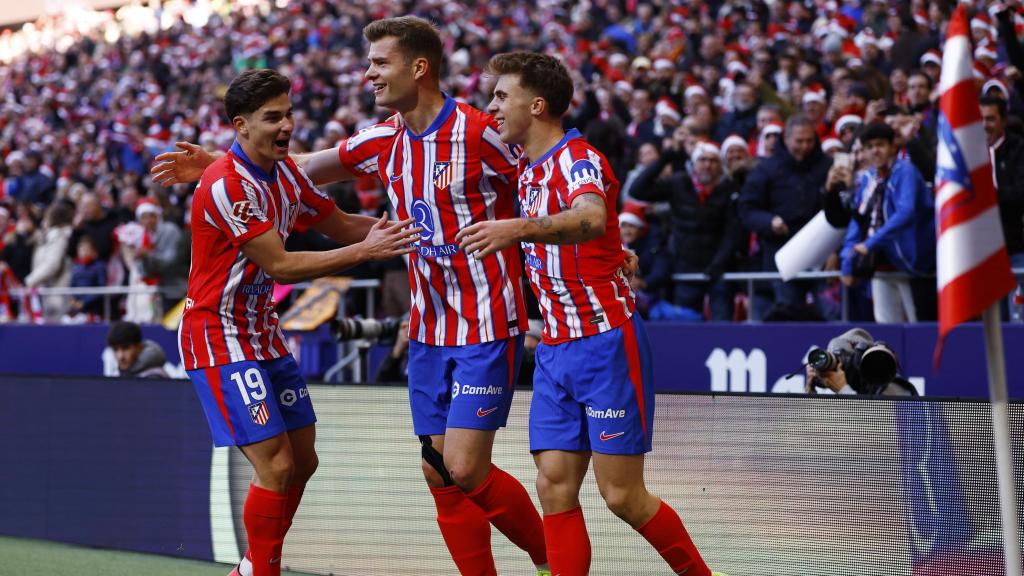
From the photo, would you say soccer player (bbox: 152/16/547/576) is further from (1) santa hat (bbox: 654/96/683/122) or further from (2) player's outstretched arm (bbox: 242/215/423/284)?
(1) santa hat (bbox: 654/96/683/122)

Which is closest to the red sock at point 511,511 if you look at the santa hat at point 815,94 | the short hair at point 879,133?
the short hair at point 879,133

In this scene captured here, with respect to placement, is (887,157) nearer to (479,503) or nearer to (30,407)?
(479,503)

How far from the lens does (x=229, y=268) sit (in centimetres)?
525

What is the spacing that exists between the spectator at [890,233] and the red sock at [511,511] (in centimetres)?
424

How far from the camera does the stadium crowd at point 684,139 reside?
9.16 metres

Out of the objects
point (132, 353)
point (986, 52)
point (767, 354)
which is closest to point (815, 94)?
point (986, 52)

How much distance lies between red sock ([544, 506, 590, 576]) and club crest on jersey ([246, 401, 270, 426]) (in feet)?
3.90

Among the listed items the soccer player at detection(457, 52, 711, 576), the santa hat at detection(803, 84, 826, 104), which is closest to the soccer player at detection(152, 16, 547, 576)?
the soccer player at detection(457, 52, 711, 576)

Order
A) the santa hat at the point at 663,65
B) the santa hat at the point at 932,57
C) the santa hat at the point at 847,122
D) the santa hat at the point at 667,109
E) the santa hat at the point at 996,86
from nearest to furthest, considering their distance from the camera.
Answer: the santa hat at the point at 996,86 < the santa hat at the point at 847,122 < the santa hat at the point at 932,57 < the santa hat at the point at 667,109 < the santa hat at the point at 663,65

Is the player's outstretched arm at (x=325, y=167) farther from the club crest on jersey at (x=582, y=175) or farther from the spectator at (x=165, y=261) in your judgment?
the spectator at (x=165, y=261)

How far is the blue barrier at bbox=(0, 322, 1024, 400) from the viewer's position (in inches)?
329

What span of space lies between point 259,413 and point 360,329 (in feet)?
10.4

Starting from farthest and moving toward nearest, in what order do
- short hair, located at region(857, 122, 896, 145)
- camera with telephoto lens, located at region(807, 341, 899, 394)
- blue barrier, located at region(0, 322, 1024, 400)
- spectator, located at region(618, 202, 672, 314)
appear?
spectator, located at region(618, 202, 672, 314) < short hair, located at region(857, 122, 896, 145) < blue barrier, located at region(0, 322, 1024, 400) < camera with telephoto lens, located at region(807, 341, 899, 394)

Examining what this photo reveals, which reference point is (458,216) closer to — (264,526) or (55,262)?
(264,526)
